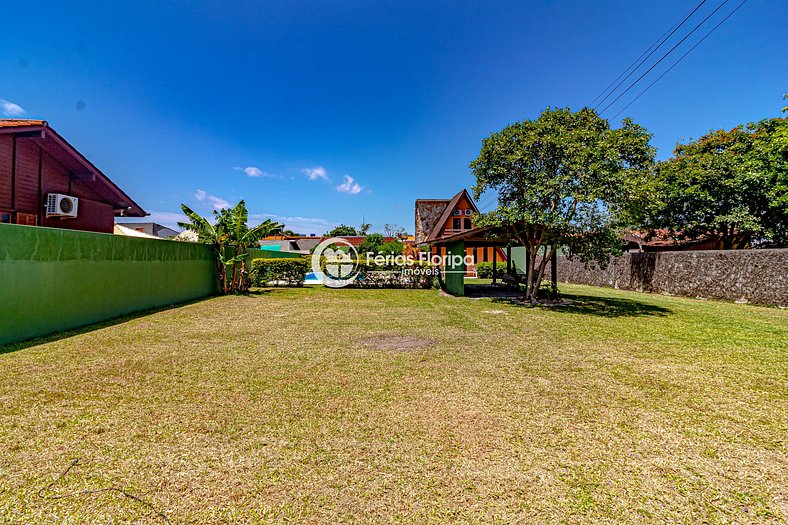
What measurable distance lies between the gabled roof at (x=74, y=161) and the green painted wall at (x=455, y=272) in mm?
13964

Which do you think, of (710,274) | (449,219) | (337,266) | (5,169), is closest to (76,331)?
(5,169)

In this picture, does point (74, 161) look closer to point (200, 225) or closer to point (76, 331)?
point (200, 225)

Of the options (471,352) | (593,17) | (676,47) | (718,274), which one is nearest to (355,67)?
(593,17)

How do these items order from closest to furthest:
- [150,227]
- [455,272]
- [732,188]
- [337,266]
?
1. [732,188]
2. [455,272]
3. [337,266]
4. [150,227]

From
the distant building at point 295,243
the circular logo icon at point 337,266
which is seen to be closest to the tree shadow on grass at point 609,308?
the circular logo icon at point 337,266

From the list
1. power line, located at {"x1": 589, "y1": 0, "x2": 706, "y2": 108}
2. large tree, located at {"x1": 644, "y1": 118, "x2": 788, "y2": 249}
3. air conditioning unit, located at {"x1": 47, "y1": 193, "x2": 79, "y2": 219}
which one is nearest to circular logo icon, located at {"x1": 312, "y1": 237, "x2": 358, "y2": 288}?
air conditioning unit, located at {"x1": 47, "y1": 193, "x2": 79, "y2": 219}

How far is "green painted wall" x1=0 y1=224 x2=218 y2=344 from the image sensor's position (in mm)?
6309

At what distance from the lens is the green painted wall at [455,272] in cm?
1478

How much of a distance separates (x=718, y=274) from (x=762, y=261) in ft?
4.93

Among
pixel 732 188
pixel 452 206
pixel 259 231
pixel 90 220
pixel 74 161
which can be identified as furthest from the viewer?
pixel 452 206

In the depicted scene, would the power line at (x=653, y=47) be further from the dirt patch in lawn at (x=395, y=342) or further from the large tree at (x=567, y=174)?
the dirt patch in lawn at (x=395, y=342)

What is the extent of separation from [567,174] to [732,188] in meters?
10.6

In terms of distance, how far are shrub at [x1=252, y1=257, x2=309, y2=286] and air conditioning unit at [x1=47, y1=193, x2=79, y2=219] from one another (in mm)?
9136

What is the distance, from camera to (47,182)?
10258mm
